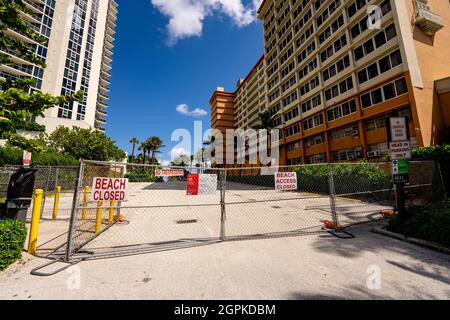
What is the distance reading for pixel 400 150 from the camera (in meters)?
6.51

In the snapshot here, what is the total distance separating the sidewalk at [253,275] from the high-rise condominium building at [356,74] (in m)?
19.2

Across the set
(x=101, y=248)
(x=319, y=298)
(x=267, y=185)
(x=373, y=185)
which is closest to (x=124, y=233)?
(x=101, y=248)

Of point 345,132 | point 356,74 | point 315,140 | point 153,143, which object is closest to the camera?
point 356,74

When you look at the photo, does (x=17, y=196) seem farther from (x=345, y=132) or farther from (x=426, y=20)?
(x=426, y=20)

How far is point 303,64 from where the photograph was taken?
3388 cm

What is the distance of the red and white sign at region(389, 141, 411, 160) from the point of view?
6438 millimetres

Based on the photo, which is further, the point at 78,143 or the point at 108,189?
the point at 78,143

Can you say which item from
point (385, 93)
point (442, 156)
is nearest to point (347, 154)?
point (385, 93)

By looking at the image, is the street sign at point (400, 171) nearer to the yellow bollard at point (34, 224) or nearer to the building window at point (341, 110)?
the yellow bollard at point (34, 224)

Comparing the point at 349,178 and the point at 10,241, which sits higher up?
the point at 349,178

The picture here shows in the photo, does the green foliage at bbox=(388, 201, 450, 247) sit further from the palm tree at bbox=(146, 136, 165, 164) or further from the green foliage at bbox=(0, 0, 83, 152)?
the palm tree at bbox=(146, 136, 165, 164)

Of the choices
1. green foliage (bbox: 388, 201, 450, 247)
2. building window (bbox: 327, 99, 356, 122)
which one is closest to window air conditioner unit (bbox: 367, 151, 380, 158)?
building window (bbox: 327, 99, 356, 122)

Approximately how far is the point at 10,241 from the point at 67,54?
216 feet

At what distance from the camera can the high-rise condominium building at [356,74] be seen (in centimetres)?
1917
